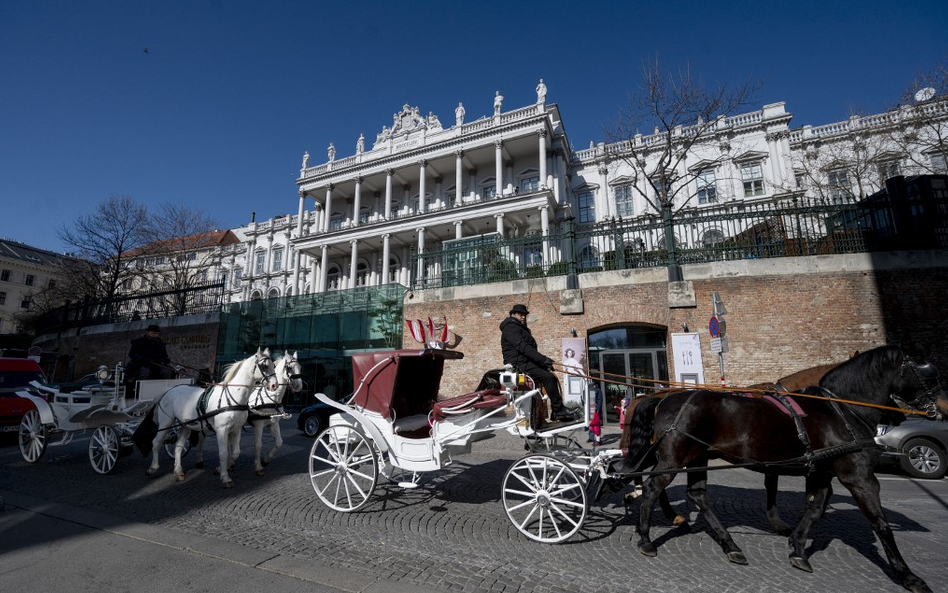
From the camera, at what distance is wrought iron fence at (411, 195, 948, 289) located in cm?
1004

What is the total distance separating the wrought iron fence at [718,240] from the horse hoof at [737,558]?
29.0 feet

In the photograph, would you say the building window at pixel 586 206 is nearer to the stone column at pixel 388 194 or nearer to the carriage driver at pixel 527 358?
the stone column at pixel 388 194

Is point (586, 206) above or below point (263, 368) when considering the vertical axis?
above

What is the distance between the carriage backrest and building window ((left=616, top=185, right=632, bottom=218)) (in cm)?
2976

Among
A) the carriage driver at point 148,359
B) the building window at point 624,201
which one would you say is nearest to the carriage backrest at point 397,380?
the carriage driver at point 148,359

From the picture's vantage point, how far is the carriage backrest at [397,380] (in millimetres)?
4969

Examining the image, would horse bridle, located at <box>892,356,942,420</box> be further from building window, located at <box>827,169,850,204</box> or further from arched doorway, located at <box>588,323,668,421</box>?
building window, located at <box>827,169,850,204</box>

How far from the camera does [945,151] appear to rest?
1599cm

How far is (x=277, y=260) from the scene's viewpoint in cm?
4719

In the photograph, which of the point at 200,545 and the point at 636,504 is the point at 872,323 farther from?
the point at 200,545

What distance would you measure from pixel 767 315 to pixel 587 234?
493cm

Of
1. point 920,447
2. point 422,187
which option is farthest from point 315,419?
point 422,187

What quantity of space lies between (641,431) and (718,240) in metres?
9.16

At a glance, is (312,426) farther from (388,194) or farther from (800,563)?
(388,194)
